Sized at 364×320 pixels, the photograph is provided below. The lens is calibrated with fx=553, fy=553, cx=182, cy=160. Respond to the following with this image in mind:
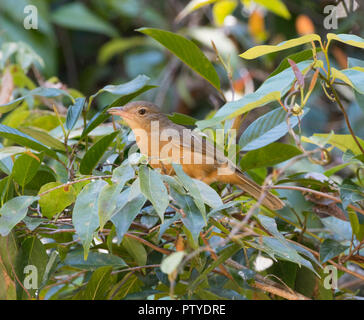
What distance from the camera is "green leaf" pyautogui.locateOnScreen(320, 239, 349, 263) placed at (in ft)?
6.36

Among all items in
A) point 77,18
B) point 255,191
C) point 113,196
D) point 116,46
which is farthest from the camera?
point 116,46

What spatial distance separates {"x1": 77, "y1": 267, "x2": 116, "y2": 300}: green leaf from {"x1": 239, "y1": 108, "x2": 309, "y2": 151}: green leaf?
2.22ft

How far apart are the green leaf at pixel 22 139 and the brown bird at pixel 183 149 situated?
363 mm

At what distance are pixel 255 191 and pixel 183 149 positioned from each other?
43 cm

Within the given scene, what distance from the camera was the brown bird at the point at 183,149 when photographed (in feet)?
7.30

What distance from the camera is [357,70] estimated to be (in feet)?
5.43

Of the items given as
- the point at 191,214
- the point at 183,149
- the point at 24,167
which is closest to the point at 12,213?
the point at 24,167

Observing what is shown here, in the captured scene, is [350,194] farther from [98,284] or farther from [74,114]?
[74,114]

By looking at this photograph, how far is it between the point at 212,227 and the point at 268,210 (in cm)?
49

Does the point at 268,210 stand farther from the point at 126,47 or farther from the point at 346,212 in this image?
the point at 126,47

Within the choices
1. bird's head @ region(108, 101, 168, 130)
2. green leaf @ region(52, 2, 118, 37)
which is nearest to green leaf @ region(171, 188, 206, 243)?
bird's head @ region(108, 101, 168, 130)

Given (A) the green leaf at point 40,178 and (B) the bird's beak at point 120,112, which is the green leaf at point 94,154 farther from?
(B) the bird's beak at point 120,112

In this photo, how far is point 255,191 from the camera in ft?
7.84

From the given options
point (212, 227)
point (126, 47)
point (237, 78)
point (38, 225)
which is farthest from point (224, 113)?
point (126, 47)
